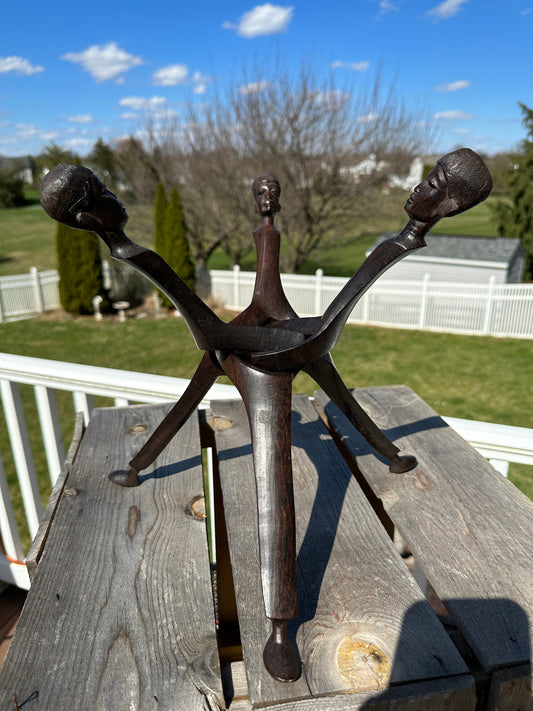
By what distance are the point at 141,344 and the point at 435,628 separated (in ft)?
32.8

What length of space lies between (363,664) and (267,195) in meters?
0.97

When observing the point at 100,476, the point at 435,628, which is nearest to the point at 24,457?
the point at 100,476

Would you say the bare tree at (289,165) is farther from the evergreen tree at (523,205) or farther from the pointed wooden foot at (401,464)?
the pointed wooden foot at (401,464)

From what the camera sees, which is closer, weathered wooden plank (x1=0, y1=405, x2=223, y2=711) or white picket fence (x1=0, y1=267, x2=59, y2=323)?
weathered wooden plank (x1=0, y1=405, x2=223, y2=711)

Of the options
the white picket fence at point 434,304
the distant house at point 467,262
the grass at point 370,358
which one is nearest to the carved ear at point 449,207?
the grass at point 370,358

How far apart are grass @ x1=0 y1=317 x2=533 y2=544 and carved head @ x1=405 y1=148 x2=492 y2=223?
5482 millimetres

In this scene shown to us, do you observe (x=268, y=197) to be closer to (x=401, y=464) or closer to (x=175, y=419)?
(x=175, y=419)

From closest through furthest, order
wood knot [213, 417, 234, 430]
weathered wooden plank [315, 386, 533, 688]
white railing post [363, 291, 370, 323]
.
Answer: weathered wooden plank [315, 386, 533, 688] → wood knot [213, 417, 234, 430] → white railing post [363, 291, 370, 323]

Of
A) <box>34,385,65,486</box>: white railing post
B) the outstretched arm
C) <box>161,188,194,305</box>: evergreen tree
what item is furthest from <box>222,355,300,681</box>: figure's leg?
<box>161,188,194,305</box>: evergreen tree

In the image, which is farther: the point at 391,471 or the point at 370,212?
the point at 370,212

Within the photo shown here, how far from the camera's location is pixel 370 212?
46.9 ft

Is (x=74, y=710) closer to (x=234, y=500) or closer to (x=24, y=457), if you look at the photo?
(x=234, y=500)

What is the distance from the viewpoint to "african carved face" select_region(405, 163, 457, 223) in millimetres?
774

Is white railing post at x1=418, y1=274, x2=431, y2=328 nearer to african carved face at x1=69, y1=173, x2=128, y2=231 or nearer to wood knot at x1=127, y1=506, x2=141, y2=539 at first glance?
wood knot at x1=127, y1=506, x2=141, y2=539
